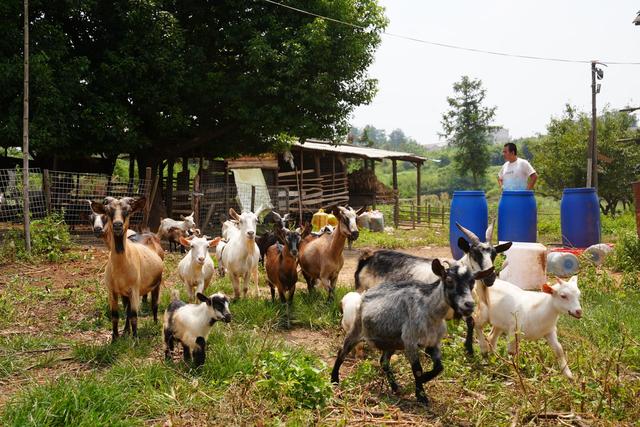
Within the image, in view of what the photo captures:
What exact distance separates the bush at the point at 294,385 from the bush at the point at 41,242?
27.1 feet

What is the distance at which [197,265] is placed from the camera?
7379 mm

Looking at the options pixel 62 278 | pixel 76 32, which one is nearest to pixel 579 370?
pixel 62 278

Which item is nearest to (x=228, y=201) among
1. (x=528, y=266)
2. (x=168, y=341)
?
(x=528, y=266)

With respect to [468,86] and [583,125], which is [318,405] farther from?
[468,86]

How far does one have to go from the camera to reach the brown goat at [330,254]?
7.59m

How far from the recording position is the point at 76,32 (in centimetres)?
1566

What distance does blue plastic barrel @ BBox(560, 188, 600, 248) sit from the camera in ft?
30.3

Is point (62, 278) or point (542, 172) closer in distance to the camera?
point (62, 278)

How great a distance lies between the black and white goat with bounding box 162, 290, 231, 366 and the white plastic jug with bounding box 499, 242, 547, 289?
4072 mm

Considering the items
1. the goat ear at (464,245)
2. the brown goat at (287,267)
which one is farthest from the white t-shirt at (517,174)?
the brown goat at (287,267)

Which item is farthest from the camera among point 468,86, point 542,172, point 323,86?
point 468,86

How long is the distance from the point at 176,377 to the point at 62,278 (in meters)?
6.00

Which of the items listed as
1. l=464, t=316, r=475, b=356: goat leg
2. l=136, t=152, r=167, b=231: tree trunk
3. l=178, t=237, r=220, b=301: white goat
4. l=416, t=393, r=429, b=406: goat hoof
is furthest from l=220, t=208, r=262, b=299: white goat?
l=136, t=152, r=167, b=231: tree trunk

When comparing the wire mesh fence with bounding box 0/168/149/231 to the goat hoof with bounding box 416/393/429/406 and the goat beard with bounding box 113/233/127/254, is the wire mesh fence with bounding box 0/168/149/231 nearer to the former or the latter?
the goat beard with bounding box 113/233/127/254
